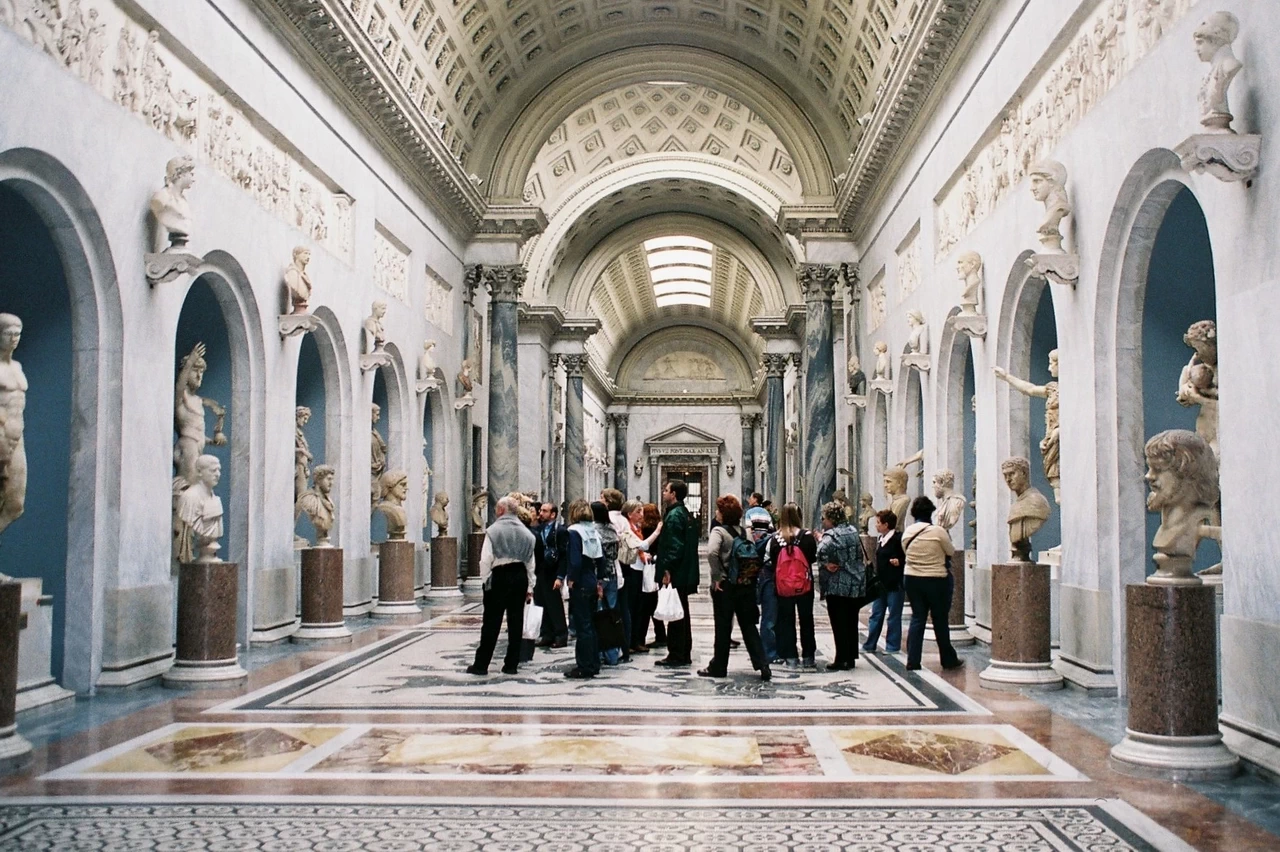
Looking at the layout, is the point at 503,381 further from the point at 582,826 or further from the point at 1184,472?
the point at 582,826

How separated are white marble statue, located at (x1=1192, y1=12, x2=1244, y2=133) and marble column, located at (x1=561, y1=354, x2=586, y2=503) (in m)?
32.8

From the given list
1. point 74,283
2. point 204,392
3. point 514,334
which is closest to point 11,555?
point 74,283

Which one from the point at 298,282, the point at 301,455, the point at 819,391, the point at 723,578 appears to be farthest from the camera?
the point at 819,391

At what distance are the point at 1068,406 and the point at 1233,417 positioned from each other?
3.73 meters

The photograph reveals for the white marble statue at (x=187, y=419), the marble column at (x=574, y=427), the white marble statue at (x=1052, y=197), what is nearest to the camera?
the white marble statue at (x=1052, y=197)

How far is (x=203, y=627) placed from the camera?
36.2ft

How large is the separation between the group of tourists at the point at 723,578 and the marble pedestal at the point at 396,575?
6174 mm

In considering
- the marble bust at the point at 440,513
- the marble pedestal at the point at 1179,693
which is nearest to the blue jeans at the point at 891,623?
the marble pedestal at the point at 1179,693

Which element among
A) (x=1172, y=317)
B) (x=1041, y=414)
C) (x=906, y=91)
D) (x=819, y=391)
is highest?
(x=906, y=91)

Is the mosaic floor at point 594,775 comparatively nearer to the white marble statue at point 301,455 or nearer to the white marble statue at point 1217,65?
the white marble statue at point 1217,65

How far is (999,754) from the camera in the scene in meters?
7.98

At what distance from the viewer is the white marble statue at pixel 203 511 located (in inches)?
436

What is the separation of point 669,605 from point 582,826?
5.84m

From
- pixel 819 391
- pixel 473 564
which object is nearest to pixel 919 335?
pixel 819 391
